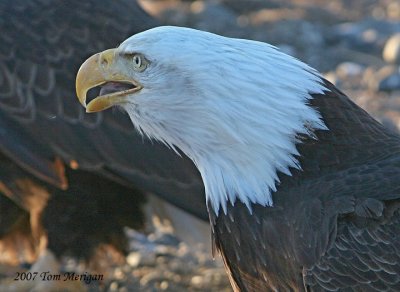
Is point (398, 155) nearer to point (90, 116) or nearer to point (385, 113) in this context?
point (90, 116)

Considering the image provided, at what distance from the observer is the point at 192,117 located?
169 inches

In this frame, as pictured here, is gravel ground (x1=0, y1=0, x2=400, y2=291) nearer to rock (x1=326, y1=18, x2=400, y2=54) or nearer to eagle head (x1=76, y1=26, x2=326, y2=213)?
rock (x1=326, y1=18, x2=400, y2=54)

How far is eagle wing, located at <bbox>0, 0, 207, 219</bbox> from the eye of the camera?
238 inches

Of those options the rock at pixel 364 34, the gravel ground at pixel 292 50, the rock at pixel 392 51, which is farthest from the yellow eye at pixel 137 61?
the rock at pixel 364 34

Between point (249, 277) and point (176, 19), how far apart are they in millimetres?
6877

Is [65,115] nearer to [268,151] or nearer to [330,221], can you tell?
[268,151]

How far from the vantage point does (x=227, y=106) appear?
425cm

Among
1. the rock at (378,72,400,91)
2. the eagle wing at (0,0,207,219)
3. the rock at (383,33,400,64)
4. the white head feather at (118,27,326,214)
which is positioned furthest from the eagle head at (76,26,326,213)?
the rock at (383,33,400,64)

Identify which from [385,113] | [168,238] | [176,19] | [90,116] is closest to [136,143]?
[90,116]

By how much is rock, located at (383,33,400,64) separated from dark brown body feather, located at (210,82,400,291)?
5416mm

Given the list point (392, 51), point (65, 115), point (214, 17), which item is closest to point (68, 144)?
point (65, 115)

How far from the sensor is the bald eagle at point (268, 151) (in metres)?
4.16

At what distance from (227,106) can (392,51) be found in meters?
5.93

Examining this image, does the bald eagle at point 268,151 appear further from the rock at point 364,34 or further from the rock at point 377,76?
the rock at point 364,34
